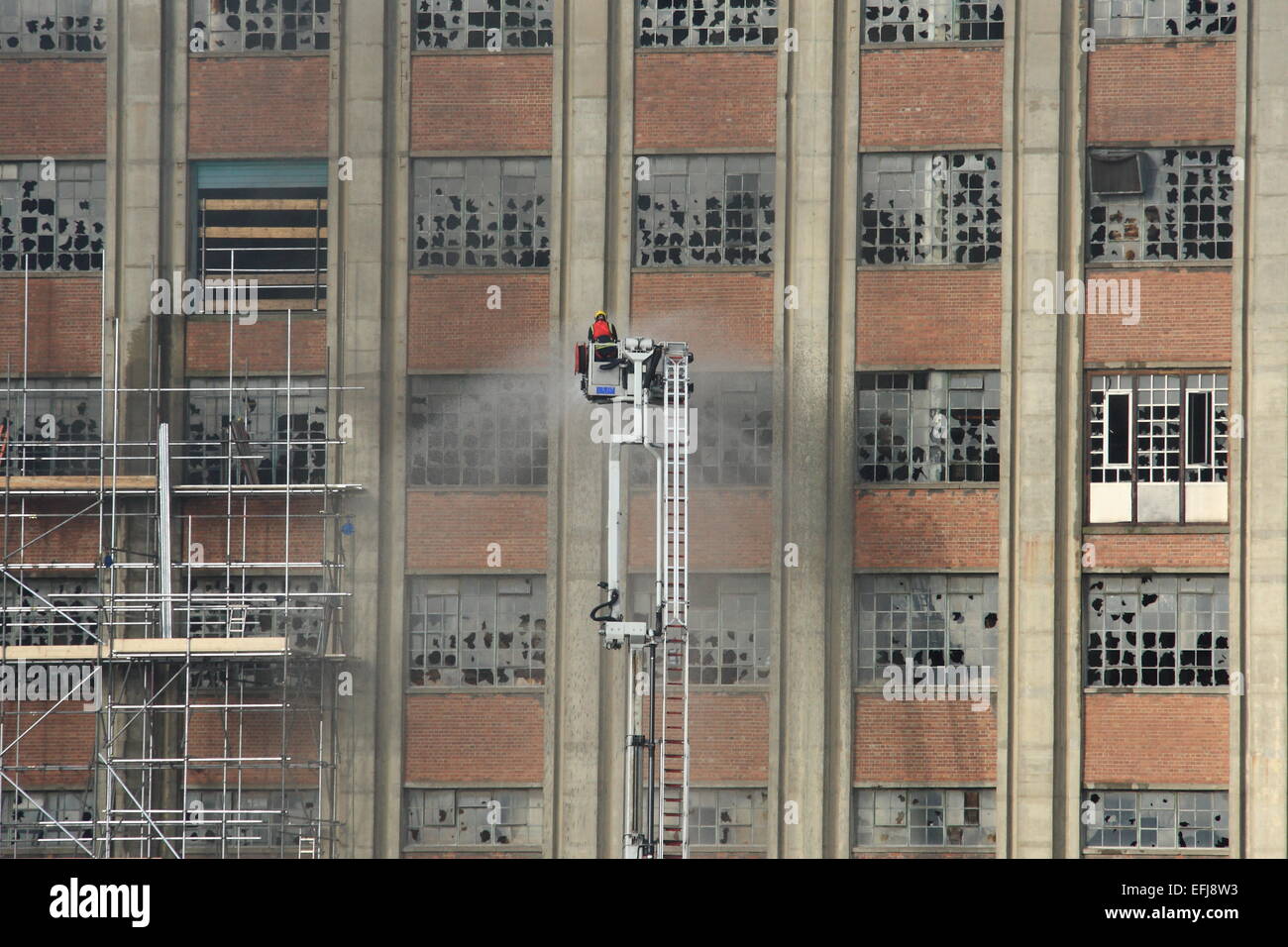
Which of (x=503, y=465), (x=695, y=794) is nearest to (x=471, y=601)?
(x=503, y=465)

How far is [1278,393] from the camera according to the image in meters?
27.0

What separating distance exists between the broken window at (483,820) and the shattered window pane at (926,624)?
18.5 ft

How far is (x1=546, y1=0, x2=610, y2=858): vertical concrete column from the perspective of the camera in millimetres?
27250

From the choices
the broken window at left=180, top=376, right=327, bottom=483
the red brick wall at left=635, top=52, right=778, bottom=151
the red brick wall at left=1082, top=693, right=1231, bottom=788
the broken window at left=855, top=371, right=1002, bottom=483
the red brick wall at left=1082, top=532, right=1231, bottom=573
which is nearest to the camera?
the red brick wall at left=1082, top=693, right=1231, bottom=788

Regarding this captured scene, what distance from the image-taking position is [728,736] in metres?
27.3

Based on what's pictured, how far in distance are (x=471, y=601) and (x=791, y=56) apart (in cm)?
1017

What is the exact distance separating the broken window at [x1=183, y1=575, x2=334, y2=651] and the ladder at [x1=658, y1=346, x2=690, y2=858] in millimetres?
5701

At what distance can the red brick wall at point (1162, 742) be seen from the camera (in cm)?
2692

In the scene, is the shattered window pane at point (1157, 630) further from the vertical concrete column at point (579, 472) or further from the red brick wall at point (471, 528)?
the red brick wall at point (471, 528)

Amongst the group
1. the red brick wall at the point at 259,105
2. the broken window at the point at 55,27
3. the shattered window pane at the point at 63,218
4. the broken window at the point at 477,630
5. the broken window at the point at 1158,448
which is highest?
the broken window at the point at 55,27

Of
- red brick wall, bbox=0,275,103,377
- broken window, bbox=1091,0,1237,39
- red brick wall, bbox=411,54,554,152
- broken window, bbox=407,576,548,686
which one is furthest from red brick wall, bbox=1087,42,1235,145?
red brick wall, bbox=0,275,103,377

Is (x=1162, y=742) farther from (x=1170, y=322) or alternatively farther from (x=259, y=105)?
(x=259, y=105)

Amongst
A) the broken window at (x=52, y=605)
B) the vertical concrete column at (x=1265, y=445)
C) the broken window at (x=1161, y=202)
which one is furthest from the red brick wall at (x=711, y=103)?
the broken window at (x=52, y=605)

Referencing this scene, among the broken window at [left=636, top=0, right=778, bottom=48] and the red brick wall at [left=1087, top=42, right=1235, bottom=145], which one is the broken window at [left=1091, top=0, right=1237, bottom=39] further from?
the broken window at [left=636, top=0, right=778, bottom=48]
